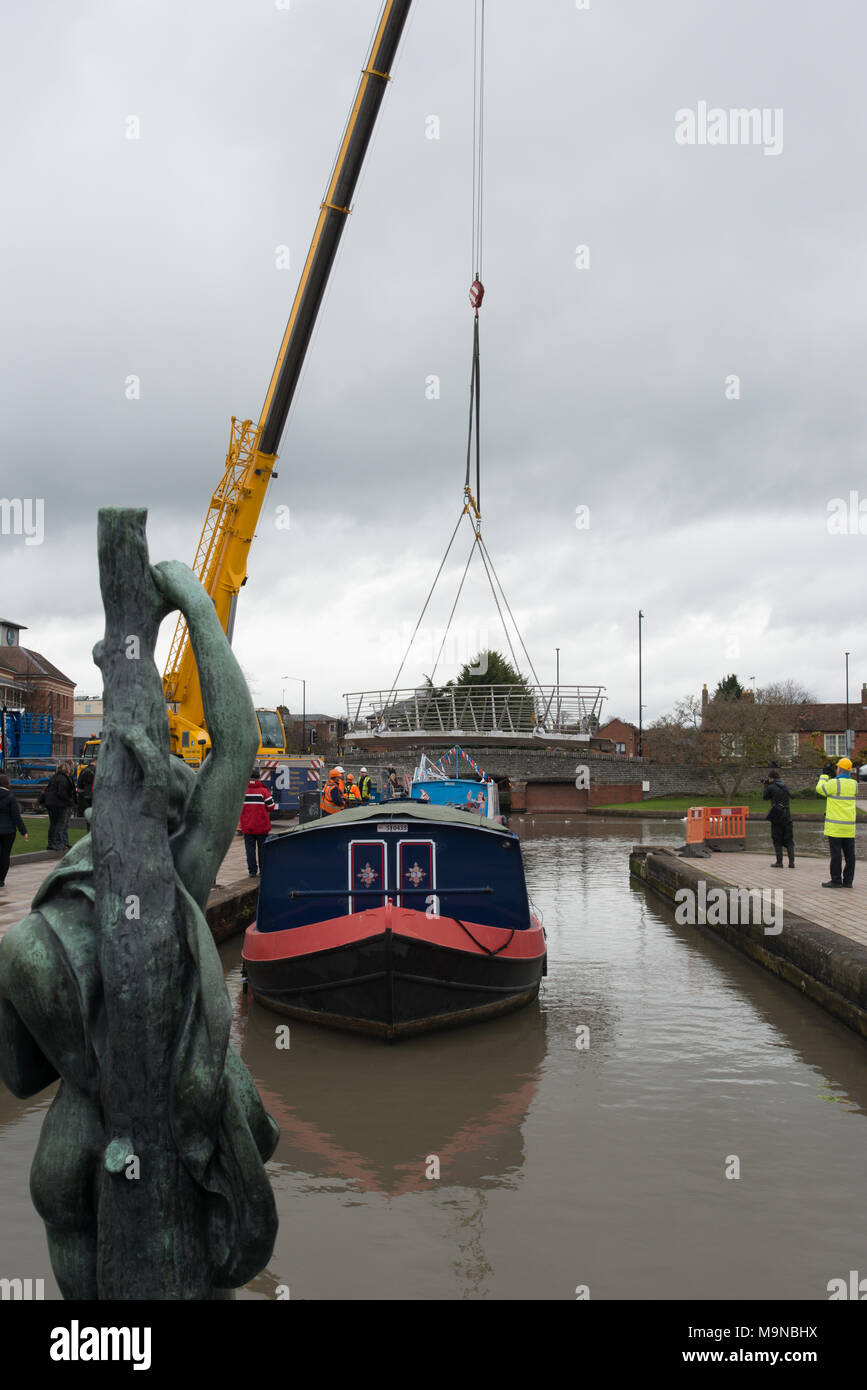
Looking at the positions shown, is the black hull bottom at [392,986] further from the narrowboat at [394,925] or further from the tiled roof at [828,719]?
the tiled roof at [828,719]

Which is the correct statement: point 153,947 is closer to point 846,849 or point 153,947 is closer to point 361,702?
point 846,849

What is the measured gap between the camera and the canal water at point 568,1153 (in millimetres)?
5188

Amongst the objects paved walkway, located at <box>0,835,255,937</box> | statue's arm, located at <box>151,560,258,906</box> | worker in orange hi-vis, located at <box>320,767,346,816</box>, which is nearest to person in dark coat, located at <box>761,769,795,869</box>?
worker in orange hi-vis, located at <box>320,767,346,816</box>

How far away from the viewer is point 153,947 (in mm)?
2855

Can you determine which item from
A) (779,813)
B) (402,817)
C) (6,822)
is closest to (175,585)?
(402,817)

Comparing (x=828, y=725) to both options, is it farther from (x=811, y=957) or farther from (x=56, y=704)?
(x=811, y=957)

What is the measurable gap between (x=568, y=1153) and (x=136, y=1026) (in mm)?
4785

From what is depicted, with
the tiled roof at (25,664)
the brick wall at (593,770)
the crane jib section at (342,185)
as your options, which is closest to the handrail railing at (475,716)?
the brick wall at (593,770)

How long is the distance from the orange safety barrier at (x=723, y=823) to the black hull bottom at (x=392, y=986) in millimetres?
13618

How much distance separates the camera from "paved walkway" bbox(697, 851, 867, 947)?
12.2m

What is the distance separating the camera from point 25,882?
15141 mm

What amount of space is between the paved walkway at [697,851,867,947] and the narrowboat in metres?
3.69
